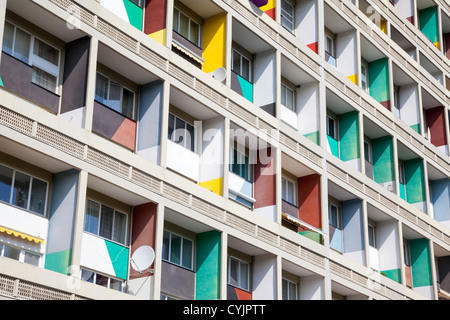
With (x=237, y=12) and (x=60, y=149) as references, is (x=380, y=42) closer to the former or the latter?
(x=237, y=12)

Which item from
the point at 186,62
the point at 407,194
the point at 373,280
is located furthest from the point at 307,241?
the point at 407,194

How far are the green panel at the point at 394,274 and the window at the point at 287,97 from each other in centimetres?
885

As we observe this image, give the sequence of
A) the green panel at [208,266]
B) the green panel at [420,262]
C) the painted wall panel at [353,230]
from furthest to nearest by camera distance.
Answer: the green panel at [420,262] → the painted wall panel at [353,230] → the green panel at [208,266]

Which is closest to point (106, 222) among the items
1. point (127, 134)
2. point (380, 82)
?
point (127, 134)

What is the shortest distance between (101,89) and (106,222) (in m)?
4.42

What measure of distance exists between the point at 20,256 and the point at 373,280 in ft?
59.1

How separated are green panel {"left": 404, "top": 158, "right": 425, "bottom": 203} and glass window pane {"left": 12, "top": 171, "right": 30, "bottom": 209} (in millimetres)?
24173

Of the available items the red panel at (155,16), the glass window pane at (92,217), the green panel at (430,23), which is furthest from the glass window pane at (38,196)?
the green panel at (430,23)

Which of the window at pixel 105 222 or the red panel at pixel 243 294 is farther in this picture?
the red panel at pixel 243 294

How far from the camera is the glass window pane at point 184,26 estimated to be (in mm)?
31203

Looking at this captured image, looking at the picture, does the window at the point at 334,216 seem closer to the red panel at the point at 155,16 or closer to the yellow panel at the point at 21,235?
the red panel at the point at 155,16

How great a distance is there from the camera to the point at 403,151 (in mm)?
42375

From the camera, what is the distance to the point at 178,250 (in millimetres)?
28328

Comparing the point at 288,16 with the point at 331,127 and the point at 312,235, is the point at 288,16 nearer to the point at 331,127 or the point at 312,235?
the point at 331,127
